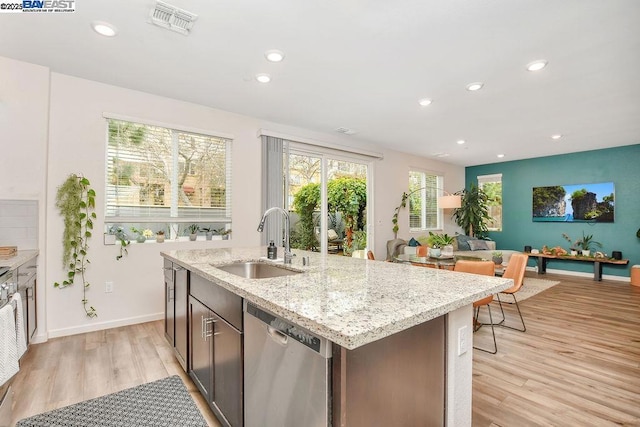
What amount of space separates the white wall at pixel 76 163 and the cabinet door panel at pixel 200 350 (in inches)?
73.6

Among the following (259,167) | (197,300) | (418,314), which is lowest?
(197,300)

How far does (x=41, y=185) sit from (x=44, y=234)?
0.49m

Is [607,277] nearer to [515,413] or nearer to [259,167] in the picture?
[515,413]

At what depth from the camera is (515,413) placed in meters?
1.95

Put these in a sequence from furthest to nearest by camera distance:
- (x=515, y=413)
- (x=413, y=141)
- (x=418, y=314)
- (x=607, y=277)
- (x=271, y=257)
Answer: (x=607, y=277), (x=413, y=141), (x=271, y=257), (x=515, y=413), (x=418, y=314)

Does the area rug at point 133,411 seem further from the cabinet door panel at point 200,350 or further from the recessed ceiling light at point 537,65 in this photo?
the recessed ceiling light at point 537,65

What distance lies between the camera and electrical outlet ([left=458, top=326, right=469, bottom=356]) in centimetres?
136

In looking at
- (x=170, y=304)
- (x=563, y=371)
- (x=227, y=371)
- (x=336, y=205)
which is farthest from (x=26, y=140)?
(x=563, y=371)

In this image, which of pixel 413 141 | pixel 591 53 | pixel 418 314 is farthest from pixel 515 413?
pixel 413 141

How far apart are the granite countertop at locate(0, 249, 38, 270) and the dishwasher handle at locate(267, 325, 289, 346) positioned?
216 cm

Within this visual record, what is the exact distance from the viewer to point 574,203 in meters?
6.67

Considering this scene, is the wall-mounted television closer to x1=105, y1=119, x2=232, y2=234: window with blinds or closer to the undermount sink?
x1=105, y1=119, x2=232, y2=234: window with blinds

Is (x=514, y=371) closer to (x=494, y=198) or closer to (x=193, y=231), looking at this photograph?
(x=193, y=231)

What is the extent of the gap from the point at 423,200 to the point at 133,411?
22.3ft
